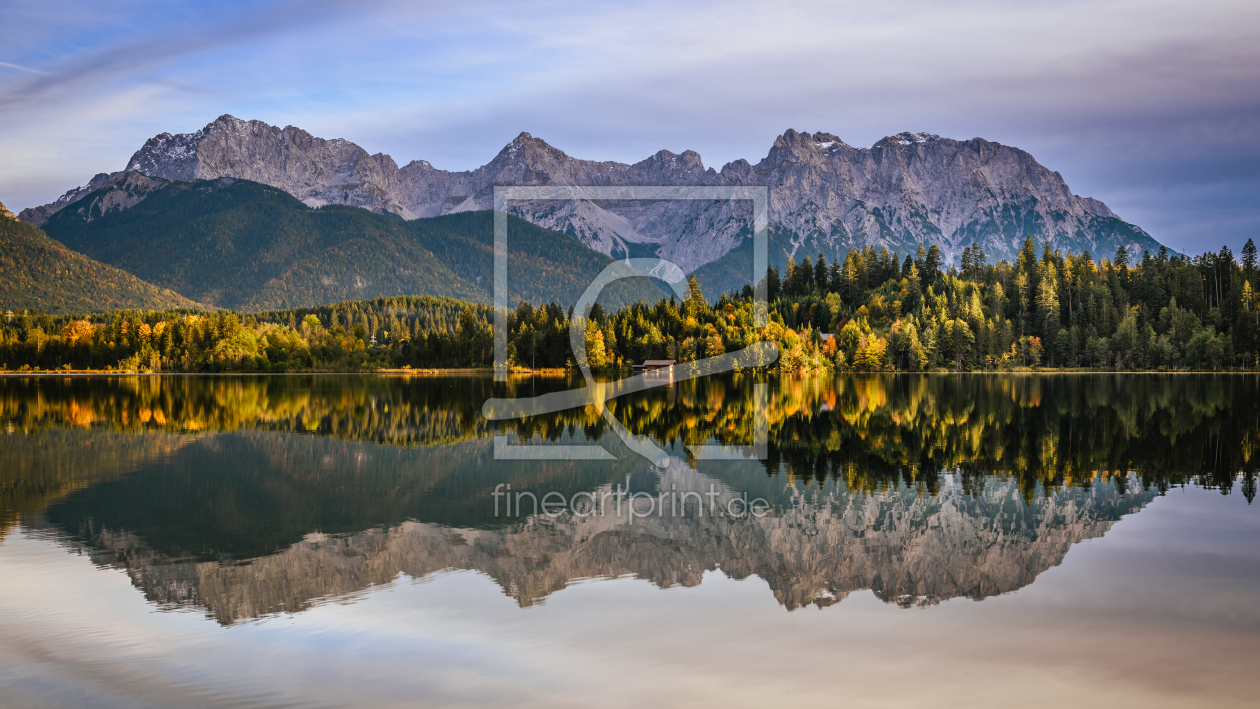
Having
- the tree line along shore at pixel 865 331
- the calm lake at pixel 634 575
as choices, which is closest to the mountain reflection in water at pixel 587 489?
the calm lake at pixel 634 575

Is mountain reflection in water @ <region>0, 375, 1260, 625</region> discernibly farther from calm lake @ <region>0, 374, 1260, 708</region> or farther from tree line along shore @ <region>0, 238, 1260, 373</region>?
tree line along shore @ <region>0, 238, 1260, 373</region>

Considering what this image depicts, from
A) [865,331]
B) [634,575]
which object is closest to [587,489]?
[634,575]

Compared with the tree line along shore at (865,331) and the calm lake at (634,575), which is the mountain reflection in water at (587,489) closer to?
the calm lake at (634,575)

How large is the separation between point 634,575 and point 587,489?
34.2 feet

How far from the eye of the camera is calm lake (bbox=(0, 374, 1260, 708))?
12.4 m

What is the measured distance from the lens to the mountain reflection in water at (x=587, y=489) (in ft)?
Result: 59.2

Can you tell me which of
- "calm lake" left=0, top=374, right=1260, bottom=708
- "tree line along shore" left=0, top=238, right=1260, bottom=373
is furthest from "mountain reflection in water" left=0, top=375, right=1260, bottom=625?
"tree line along shore" left=0, top=238, right=1260, bottom=373

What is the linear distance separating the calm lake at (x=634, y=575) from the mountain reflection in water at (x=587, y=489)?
0.48 ft

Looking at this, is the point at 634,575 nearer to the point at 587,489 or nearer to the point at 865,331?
the point at 587,489

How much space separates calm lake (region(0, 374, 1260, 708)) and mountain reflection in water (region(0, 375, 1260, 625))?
15 cm

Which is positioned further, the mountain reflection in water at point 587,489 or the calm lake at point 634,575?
the mountain reflection in water at point 587,489

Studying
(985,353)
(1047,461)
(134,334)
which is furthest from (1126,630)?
(134,334)

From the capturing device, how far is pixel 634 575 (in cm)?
1795

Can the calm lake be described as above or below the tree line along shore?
below
